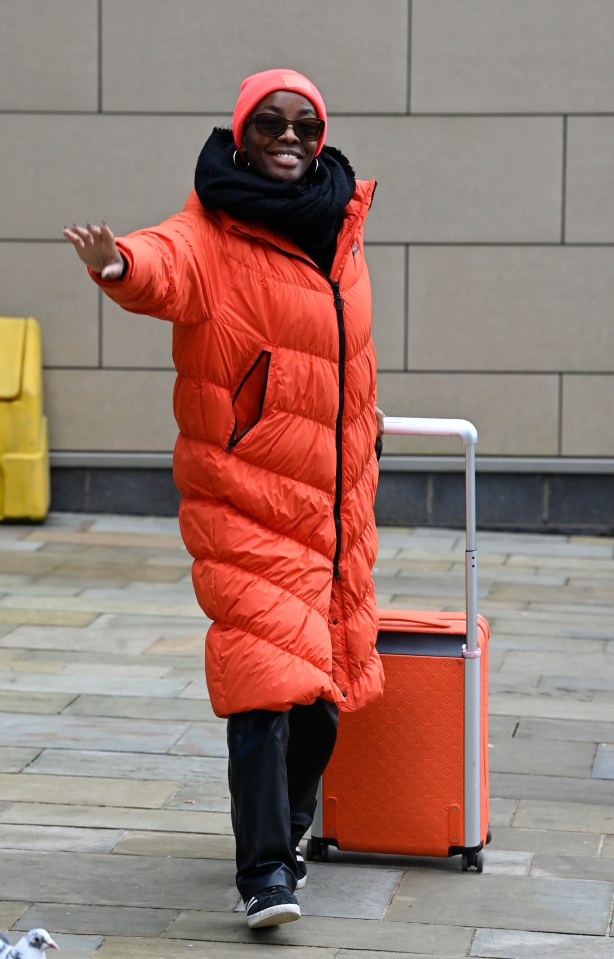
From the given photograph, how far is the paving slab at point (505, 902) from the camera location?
3.91 metres

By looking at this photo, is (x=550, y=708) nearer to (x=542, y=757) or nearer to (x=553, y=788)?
(x=542, y=757)

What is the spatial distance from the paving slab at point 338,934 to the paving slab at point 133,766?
1.08 m

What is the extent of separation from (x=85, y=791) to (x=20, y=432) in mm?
4706

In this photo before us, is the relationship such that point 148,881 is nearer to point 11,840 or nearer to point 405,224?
point 11,840

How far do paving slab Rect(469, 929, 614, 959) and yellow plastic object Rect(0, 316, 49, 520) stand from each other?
Result: 236 inches

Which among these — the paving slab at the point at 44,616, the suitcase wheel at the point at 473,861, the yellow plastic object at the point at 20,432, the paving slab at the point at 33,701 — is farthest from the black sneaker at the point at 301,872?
the yellow plastic object at the point at 20,432

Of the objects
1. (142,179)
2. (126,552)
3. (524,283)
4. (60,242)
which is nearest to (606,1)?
(524,283)

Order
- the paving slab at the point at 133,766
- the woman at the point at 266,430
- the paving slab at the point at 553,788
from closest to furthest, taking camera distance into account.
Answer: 1. the woman at the point at 266,430
2. the paving slab at the point at 553,788
3. the paving slab at the point at 133,766

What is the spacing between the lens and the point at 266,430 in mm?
3828

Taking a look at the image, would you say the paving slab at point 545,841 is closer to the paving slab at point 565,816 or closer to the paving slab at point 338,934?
the paving slab at point 565,816

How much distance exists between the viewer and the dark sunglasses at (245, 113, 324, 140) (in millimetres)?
3871

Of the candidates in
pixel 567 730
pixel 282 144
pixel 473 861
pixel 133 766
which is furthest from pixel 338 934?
Answer: pixel 567 730

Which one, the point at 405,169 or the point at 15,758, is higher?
the point at 405,169

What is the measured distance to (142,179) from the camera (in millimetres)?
9523
